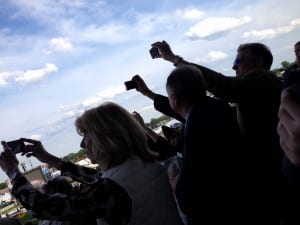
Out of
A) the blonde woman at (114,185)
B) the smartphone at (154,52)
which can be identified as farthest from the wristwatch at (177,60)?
the blonde woman at (114,185)

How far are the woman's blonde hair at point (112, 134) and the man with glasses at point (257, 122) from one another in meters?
0.60

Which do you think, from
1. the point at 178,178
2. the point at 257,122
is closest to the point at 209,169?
the point at 178,178

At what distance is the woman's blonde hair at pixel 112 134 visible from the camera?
2.01 meters

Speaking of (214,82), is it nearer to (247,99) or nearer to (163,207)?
(247,99)

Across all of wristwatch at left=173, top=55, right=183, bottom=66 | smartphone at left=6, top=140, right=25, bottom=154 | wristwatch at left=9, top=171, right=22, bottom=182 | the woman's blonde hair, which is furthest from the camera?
wristwatch at left=173, top=55, right=183, bottom=66

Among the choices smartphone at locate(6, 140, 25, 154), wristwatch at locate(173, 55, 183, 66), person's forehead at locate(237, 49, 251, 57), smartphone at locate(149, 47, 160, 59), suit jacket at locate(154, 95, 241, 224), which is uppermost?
smartphone at locate(149, 47, 160, 59)

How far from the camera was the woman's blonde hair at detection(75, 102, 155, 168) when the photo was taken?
2012 mm

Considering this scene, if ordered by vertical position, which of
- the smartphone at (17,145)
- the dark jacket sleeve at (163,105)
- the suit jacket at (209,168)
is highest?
the smartphone at (17,145)

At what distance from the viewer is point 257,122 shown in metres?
2.65

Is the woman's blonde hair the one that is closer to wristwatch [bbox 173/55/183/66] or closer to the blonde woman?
the blonde woman

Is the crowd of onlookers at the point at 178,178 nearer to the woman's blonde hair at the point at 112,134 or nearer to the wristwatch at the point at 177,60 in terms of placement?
the woman's blonde hair at the point at 112,134

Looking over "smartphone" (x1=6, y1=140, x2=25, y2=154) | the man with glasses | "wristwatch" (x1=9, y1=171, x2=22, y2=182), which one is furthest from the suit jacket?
"smartphone" (x1=6, y1=140, x2=25, y2=154)

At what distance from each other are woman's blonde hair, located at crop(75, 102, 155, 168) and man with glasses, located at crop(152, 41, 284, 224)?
0.60 m

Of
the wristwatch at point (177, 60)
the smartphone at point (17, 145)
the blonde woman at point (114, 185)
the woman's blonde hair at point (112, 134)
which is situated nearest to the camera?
the blonde woman at point (114, 185)
